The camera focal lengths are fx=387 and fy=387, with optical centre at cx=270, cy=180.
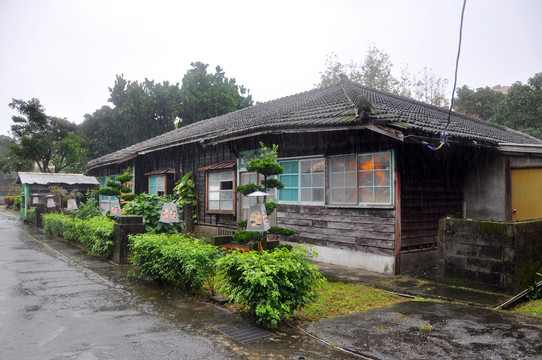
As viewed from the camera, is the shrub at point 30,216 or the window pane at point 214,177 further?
the shrub at point 30,216

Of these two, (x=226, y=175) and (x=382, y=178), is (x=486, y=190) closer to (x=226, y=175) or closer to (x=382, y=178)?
(x=382, y=178)

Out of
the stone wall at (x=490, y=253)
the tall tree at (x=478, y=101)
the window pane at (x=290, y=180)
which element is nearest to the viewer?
the stone wall at (x=490, y=253)

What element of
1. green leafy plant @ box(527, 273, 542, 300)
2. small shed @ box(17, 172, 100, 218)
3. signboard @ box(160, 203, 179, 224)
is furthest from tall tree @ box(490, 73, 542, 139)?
small shed @ box(17, 172, 100, 218)

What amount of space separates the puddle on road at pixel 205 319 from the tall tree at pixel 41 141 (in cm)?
3040

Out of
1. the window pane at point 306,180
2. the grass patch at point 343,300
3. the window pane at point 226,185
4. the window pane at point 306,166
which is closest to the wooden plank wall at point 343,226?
the window pane at point 306,180

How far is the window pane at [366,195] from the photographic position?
900cm

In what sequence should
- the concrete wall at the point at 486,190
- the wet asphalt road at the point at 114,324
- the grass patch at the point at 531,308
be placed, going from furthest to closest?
the concrete wall at the point at 486,190 < the grass patch at the point at 531,308 < the wet asphalt road at the point at 114,324

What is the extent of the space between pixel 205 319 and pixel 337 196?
5299 mm

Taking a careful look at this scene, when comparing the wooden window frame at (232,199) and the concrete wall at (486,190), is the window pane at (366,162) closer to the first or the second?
the concrete wall at (486,190)

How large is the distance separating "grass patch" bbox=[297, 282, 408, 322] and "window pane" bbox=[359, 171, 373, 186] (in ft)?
8.30

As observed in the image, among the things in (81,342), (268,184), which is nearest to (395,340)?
(268,184)

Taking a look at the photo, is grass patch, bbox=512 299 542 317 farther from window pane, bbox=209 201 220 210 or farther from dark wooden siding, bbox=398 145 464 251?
window pane, bbox=209 201 220 210

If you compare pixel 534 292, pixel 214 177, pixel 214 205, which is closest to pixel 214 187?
pixel 214 177

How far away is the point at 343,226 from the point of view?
374 inches
